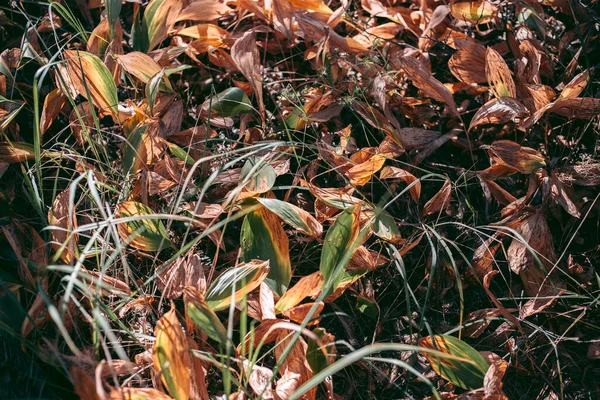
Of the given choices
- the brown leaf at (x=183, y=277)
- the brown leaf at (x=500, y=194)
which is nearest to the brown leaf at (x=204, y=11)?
the brown leaf at (x=183, y=277)

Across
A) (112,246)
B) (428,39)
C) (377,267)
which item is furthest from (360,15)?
(112,246)

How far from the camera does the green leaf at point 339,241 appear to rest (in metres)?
0.89

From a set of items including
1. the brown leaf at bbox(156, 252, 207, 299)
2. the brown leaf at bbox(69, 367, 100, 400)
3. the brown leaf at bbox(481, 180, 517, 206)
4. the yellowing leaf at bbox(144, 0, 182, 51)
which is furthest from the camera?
the yellowing leaf at bbox(144, 0, 182, 51)

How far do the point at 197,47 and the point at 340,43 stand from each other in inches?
10.7

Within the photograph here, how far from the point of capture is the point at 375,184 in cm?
106

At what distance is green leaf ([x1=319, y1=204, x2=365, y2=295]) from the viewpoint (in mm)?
894

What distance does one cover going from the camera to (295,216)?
0.94 metres

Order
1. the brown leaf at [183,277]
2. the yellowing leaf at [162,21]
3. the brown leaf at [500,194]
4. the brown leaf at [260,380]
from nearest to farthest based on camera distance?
1. the brown leaf at [260,380]
2. the brown leaf at [183,277]
3. the brown leaf at [500,194]
4. the yellowing leaf at [162,21]

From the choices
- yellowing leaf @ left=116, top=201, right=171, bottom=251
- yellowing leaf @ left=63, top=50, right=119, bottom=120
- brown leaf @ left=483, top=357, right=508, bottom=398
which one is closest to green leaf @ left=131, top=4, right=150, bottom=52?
yellowing leaf @ left=63, top=50, right=119, bottom=120

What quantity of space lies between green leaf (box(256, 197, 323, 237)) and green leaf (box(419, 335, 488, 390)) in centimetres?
24

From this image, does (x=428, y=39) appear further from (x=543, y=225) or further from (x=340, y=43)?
(x=543, y=225)

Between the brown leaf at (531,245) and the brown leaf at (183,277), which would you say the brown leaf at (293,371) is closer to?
the brown leaf at (183,277)

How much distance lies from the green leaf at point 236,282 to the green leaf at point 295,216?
0.27 ft

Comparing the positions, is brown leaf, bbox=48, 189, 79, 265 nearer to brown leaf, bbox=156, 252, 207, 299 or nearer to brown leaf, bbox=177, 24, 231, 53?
brown leaf, bbox=156, 252, 207, 299
